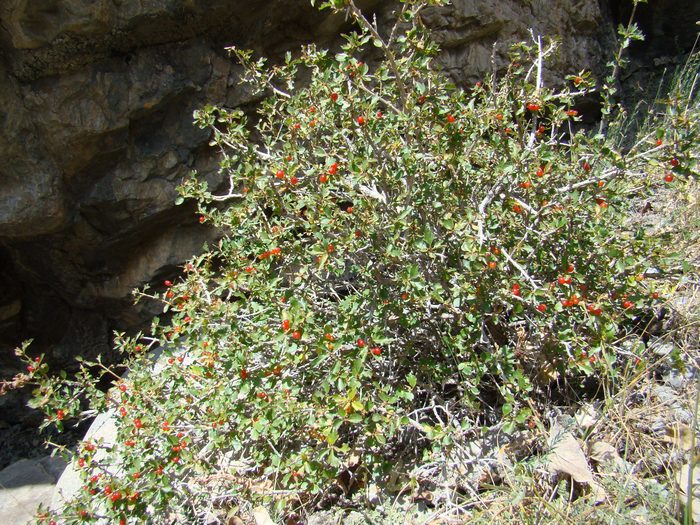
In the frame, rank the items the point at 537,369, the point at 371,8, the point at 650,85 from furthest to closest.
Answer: the point at 650,85
the point at 371,8
the point at 537,369

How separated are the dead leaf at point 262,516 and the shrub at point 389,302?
56 mm

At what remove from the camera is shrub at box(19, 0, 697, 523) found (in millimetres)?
1963

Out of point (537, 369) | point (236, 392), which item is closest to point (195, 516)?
point (236, 392)

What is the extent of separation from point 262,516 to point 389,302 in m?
0.86

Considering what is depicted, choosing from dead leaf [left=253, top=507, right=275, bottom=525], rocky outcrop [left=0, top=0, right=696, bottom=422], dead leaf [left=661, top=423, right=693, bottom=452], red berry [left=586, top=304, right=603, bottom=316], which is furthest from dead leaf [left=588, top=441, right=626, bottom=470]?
rocky outcrop [left=0, top=0, right=696, bottom=422]

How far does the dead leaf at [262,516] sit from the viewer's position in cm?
201

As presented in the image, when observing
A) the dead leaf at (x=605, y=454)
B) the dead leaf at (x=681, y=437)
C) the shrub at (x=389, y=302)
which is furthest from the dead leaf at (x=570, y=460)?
the dead leaf at (x=681, y=437)

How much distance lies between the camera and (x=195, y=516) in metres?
2.20

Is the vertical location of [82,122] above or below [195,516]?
above

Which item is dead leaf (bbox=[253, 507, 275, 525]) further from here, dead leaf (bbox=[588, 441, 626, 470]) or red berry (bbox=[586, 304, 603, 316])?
red berry (bbox=[586, 304, 603, 316])

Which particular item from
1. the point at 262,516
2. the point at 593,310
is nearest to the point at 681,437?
the point at 593,310

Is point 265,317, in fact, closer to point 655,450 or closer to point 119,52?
point 655,450

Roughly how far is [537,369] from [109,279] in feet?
9.71

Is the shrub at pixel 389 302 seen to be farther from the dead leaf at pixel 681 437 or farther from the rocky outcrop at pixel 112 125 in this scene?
the rocky outcrop at pixel 112 125
